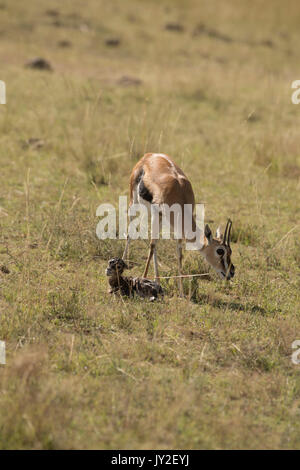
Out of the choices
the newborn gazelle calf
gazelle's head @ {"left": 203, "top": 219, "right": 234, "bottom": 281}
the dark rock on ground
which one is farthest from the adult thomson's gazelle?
the dark rock on ground

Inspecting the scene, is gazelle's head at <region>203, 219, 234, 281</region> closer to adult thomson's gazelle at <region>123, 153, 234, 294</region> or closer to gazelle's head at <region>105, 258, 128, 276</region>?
adult thomson's gazelle at <region>123, 153, 234, 294</region>

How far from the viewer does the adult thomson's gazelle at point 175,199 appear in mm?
6105

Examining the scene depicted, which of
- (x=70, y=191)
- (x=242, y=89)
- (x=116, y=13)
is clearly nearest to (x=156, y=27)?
(x=116, y=13)

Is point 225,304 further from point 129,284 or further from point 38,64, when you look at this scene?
point 38,64

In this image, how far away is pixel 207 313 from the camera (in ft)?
19.1

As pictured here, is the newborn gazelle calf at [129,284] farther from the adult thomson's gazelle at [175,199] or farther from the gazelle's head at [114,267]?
the adult thomson's gazelle at [175,199]

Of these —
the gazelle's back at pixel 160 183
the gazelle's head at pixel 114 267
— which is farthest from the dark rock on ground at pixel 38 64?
the gazelle's head at pixel 114 267

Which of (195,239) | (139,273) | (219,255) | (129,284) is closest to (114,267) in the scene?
(129,284)

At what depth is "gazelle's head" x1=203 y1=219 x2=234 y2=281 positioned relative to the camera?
6148mm

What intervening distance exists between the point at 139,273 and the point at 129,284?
772mm

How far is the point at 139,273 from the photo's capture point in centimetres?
668

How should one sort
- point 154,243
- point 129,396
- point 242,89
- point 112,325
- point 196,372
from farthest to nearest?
point 242,89
point 154,243
point 112,325
point 196,372
point 129,396

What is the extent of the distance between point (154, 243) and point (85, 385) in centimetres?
205

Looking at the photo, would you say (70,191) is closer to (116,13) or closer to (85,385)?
(85,385)
